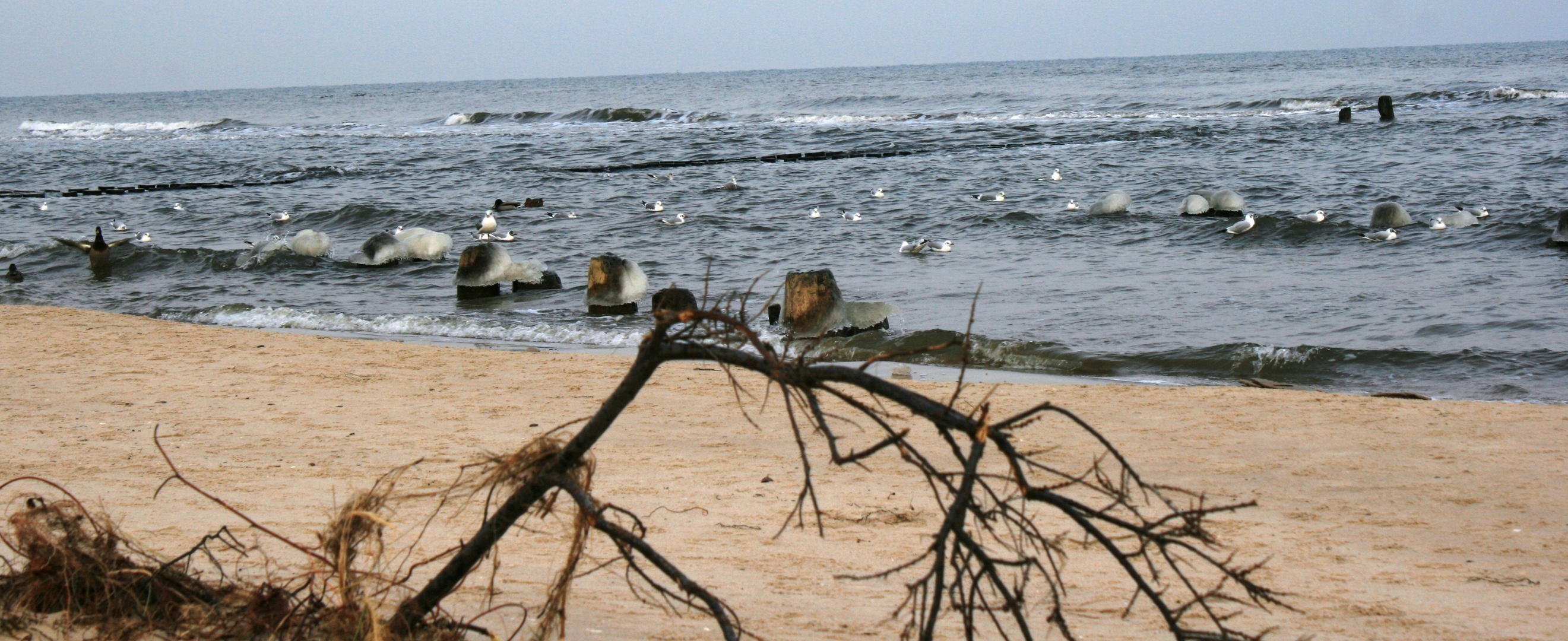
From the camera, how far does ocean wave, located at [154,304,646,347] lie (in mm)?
8250

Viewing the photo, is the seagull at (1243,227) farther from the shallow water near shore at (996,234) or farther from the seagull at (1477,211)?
the seagull at (1477,211)

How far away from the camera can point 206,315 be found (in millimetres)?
9547

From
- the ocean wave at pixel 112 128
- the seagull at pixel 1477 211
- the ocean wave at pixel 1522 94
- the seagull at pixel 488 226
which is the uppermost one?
the ocean wave at pixel 112 128

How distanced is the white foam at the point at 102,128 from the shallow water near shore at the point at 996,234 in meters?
17.0

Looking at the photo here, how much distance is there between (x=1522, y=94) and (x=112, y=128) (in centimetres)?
5688

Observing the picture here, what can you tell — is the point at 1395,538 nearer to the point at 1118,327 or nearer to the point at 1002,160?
the point at 1118,327

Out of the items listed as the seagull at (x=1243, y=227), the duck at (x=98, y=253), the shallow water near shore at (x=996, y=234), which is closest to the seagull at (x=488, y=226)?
the shallow water near shore at (x=996, y=234)

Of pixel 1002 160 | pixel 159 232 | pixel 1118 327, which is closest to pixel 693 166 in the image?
pixel 1002 160

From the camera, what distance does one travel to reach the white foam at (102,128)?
50.6m

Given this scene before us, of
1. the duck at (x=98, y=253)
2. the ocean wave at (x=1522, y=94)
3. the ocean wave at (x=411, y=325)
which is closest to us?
the ocean wave at (x=411, y=325)

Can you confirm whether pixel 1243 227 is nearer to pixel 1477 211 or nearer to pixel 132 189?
pixel 1477 211

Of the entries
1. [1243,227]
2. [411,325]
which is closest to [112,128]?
[411,325]

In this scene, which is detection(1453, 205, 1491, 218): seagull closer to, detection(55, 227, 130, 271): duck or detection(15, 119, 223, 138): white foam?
detection(55, 227, 130, 271): duck

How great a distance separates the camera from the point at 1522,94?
3155 centimetres
